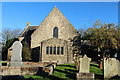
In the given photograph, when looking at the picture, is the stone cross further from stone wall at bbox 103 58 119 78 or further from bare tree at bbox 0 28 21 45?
bare tree at bbox 0 28 21 45

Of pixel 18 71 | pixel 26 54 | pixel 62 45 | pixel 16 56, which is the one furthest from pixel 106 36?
pixel 26 54

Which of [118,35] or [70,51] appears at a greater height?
[118,35]

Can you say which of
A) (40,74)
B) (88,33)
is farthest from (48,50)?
(40,74)

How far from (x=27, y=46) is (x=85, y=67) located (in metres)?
22.4

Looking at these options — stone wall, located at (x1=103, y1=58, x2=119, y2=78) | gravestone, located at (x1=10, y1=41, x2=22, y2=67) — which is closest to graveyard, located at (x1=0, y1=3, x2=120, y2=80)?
gravestone, located at (x1=10, y1=41, x2=22, y2=67)

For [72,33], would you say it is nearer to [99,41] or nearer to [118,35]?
[99,41]

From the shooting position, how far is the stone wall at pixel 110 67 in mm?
15136

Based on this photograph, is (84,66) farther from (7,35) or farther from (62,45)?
(7,35)

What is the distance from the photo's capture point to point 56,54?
3170 centimetres

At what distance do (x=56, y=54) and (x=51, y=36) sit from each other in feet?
16.1

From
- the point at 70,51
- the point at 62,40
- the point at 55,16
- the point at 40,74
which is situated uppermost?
the point at 55,16

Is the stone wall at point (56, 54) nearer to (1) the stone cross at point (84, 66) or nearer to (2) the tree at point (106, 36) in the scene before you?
(2) the tree at point (106, 36)

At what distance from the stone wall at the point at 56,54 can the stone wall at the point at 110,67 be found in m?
16.1

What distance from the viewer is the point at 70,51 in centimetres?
3133
